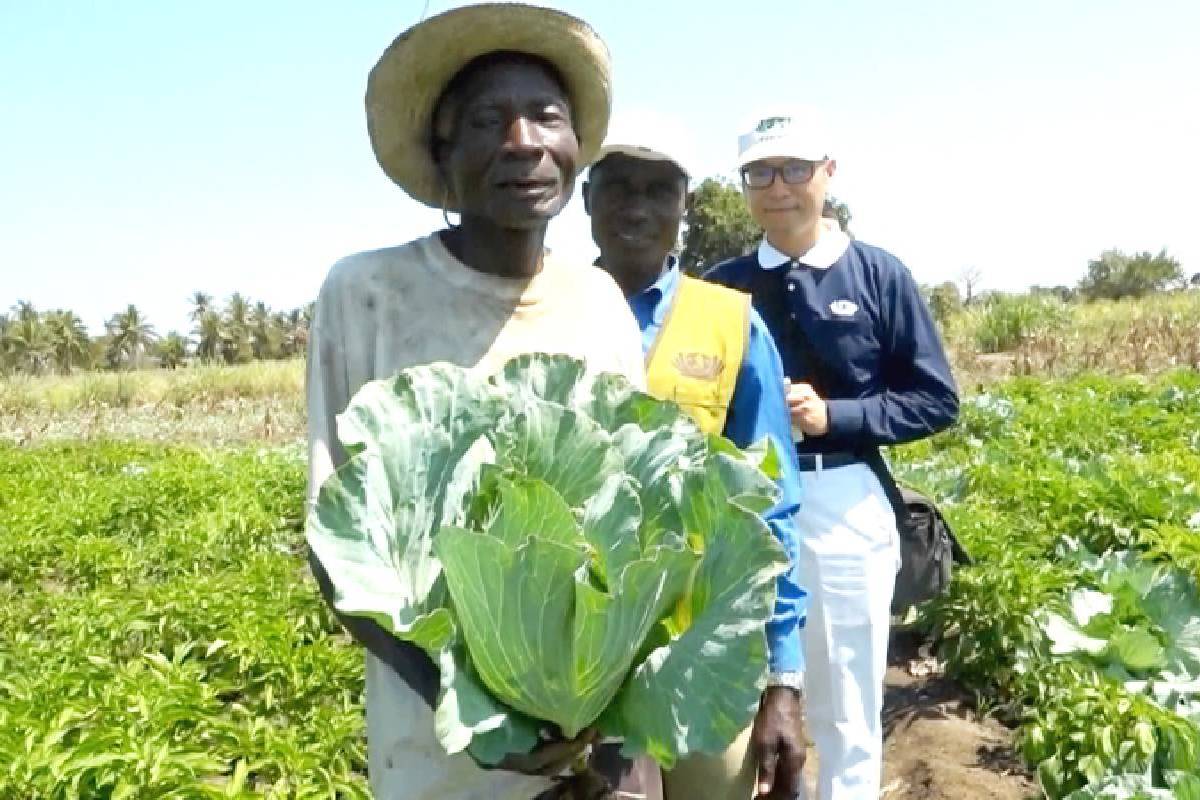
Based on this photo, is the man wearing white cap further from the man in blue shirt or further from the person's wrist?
the person's wrist

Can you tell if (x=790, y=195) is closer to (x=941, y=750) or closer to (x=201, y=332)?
(x=941, y=750)

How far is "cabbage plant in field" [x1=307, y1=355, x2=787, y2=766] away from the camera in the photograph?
1121 mm

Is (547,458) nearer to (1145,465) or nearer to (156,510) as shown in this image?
(1145,465)

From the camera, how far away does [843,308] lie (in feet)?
9.37

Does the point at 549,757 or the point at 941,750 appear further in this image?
the point at 941,750

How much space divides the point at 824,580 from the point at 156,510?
6694mm

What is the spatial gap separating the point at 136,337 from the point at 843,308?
2344 inches

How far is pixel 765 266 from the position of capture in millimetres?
2982

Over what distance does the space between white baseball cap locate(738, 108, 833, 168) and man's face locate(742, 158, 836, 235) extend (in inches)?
1.2

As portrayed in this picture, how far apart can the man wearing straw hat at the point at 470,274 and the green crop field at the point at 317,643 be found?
2.21m

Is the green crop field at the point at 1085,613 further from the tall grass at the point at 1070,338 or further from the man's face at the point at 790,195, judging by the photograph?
the tall grass at the point at 1070,338

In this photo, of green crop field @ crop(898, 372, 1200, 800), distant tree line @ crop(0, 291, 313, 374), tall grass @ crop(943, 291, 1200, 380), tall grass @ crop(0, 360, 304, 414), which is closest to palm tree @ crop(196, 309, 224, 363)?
distant tree line @ crop(0, 291, 313, 374)

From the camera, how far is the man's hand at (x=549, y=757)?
1200mm

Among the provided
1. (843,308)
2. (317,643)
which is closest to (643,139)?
(843,308)
